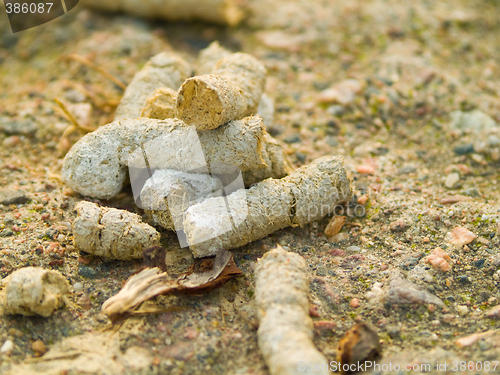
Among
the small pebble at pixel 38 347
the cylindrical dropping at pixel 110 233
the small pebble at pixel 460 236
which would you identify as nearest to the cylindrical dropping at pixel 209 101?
the cylindrical dropping at pixel 110 233

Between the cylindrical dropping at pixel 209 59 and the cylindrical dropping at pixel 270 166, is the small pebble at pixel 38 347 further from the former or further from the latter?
the cylindrical dropping at pixel 209 59

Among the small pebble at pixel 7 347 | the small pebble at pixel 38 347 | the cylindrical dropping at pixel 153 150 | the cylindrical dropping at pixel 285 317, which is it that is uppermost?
the cylindrical dropping at pixel 153 150

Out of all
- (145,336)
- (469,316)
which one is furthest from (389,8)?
(145,336)

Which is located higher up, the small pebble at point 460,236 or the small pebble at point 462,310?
the small pebble at point 460,236

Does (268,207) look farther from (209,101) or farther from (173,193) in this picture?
(209,101)

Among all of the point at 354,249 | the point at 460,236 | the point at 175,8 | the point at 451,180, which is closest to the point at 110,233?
the point at 354,249

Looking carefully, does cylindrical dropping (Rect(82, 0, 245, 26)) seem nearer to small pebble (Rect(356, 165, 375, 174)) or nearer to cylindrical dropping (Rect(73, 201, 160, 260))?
small pebble (Rect(356, 165, 375, 174))
